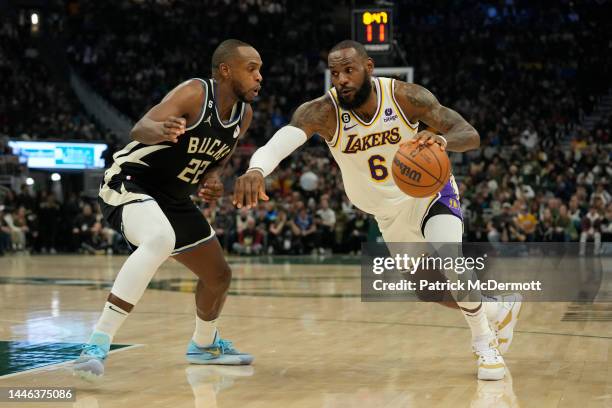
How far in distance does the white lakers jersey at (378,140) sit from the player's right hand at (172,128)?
1.07m

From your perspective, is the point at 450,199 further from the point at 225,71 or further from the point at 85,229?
the point at 85,229

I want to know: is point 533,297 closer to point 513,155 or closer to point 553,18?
point 513,155

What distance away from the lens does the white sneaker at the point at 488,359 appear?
204 inches

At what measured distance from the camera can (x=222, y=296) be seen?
5848 mm

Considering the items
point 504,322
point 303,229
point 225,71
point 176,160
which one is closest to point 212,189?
point 176,160

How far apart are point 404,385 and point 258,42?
25039 millimetres

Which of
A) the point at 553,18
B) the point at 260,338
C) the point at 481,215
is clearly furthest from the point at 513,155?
the point at 260,338

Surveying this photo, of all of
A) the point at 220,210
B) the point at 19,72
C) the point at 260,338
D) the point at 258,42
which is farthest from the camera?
the point at 258,42

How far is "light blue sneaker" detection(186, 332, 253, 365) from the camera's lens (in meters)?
5.77

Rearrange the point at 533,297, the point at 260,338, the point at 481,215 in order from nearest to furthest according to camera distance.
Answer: the point at 260,338 → the point at 533,297 → the point at 481,215

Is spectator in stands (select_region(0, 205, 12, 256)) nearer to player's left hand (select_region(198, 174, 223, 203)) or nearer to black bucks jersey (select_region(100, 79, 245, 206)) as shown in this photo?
black bucks jersey (select_region(100, 79, 245, 206))

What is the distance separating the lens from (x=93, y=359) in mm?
4770

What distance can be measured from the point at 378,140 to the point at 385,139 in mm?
43

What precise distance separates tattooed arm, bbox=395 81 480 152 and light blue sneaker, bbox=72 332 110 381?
210cm
